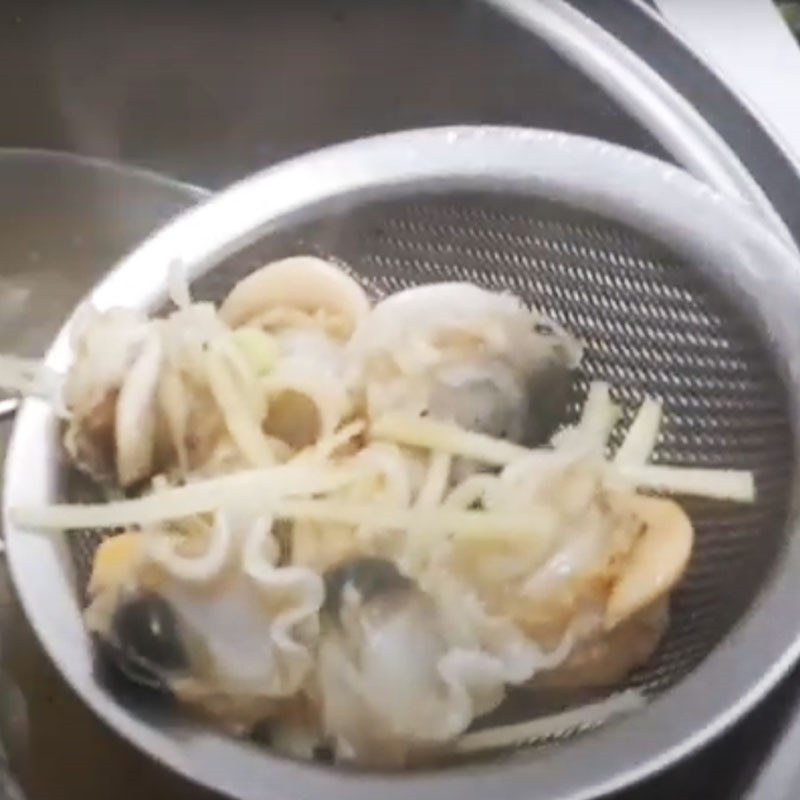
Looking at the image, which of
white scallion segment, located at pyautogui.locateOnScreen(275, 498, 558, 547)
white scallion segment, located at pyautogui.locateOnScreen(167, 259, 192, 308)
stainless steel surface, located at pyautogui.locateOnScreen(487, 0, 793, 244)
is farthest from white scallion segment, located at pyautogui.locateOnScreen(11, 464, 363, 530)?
stainless steel surface, located at pyautogui.locateOnScreen(487, 0, 793, 244)

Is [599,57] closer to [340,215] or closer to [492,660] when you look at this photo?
[340,215]

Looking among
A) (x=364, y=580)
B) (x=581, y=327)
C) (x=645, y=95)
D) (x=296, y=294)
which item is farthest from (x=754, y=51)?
(x=364, y=580)

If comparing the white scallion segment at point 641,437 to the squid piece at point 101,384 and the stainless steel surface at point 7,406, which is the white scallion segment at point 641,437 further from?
the stainless steel surface at point 7,406

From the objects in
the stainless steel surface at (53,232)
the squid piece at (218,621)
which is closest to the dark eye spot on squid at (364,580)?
the squid piece at (218,621)

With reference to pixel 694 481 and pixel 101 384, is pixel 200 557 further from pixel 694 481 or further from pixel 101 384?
pixel 694 481

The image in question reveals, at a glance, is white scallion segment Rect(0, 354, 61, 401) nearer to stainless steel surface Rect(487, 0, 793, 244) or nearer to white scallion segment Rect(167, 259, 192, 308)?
white scallion segment Rect(167, 259, 192, 308)

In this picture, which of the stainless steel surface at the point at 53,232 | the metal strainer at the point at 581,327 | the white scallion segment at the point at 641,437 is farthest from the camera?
the stainless steel surface at the point at 53,232

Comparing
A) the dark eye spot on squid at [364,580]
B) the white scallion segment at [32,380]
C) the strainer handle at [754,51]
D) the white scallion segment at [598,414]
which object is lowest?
the white scallion segment at [32,380]
